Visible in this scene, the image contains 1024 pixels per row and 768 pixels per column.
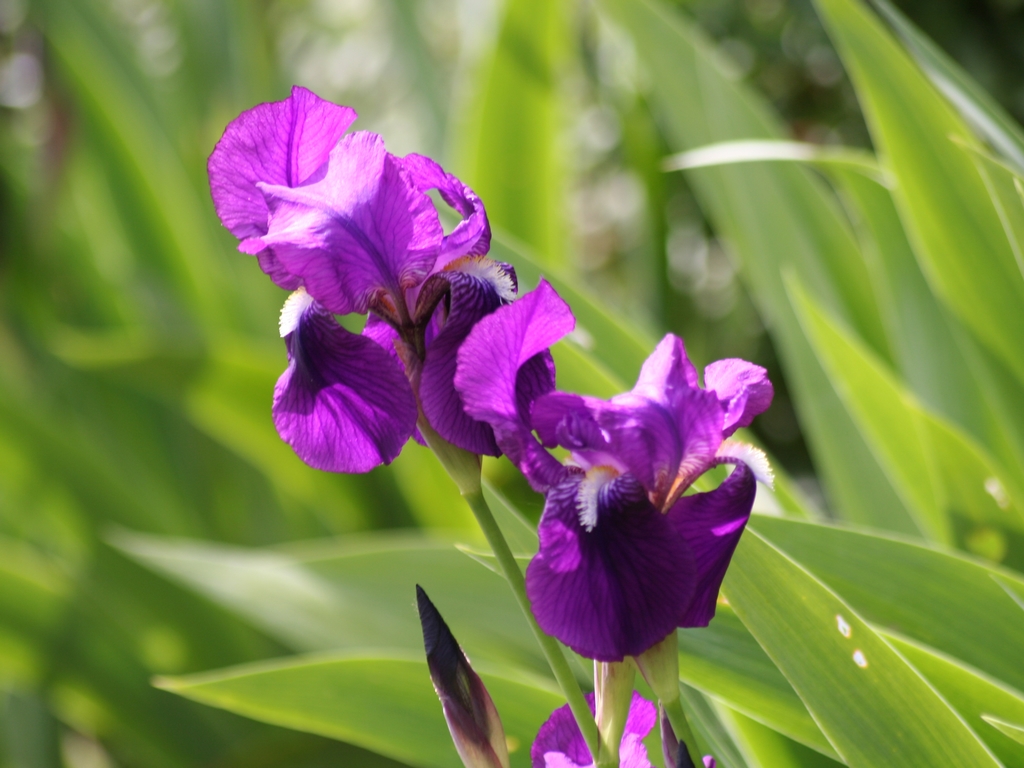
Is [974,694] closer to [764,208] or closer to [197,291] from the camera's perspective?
[764,208]

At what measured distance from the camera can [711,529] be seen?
25 cm

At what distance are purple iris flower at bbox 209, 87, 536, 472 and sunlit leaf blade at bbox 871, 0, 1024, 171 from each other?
16.8 inches

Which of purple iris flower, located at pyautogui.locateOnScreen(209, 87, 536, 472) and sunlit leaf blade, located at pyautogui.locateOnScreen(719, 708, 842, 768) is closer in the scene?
purple iris flower, located at pyautogui.locateOnScreen(209, 87, 536, 472)

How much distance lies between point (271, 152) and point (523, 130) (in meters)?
0.85

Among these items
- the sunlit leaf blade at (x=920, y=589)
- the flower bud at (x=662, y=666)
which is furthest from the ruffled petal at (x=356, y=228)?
the sunlit leaf blade at (x=920, y=589)

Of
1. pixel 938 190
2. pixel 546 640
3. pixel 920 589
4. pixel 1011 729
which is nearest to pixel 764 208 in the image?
pixel 938 190

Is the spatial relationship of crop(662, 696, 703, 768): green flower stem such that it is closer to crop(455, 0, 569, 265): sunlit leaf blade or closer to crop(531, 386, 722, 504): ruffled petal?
crop(531, 386, 722, 504): ruffled petal

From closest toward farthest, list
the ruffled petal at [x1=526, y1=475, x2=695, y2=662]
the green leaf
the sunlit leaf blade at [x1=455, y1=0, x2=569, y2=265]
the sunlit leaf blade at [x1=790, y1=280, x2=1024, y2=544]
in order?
the ruffled petal at [x1=526, y1=475, x2=695, y2=662], the green leaf, the sunlit leaf blade at [x1=790, y1=280, x2=1024, y2=544], the sunlit leaf blade at [x1=455, y1=0, x2=569, y2=265]

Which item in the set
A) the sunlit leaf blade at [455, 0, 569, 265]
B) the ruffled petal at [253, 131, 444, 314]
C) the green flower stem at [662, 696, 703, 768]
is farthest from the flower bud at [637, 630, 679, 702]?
the sunlit leaf blade at [455, 0, 569, 265]

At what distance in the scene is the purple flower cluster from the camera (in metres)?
0.23

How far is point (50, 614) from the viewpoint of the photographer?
101 cm

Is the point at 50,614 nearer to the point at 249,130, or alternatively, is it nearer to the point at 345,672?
the point at 345,672

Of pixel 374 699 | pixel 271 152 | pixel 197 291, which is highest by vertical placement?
pixel 271 152

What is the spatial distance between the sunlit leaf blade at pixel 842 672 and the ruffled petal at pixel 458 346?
0.38 ft
